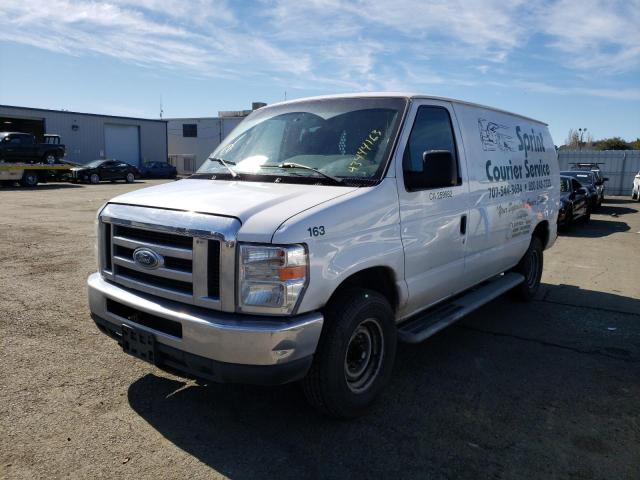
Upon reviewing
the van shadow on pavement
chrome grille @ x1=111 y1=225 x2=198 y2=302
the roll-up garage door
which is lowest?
the van shadow on pavement

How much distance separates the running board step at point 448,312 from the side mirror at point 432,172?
1.12 meters

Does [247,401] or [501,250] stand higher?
[501,250]

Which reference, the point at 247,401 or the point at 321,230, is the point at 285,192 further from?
the point at 247,401

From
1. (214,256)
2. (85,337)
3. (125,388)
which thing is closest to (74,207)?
(85,337)

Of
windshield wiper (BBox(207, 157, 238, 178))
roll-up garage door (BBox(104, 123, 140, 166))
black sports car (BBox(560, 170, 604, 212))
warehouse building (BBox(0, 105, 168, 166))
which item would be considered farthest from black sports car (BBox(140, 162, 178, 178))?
windshield wiper (BBox(207, 157, 238, 178))

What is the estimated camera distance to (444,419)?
3.55 m

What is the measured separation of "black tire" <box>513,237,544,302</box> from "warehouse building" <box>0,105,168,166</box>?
121ft

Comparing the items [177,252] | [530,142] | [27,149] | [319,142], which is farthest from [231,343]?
[27,149]

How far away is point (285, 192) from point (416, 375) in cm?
198

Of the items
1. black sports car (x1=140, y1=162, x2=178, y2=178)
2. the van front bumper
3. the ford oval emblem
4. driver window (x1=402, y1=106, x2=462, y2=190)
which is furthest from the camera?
black sports car (x1=140, y1=162, x2=178, y2=178)

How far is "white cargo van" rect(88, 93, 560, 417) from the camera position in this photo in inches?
115

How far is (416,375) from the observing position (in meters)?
4.29

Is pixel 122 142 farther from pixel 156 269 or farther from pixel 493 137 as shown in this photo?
pixel 156 269

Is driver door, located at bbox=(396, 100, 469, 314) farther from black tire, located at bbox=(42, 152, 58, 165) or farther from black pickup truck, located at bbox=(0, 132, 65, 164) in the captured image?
black tire, located at bbox=(42, 152, 58, 165)
